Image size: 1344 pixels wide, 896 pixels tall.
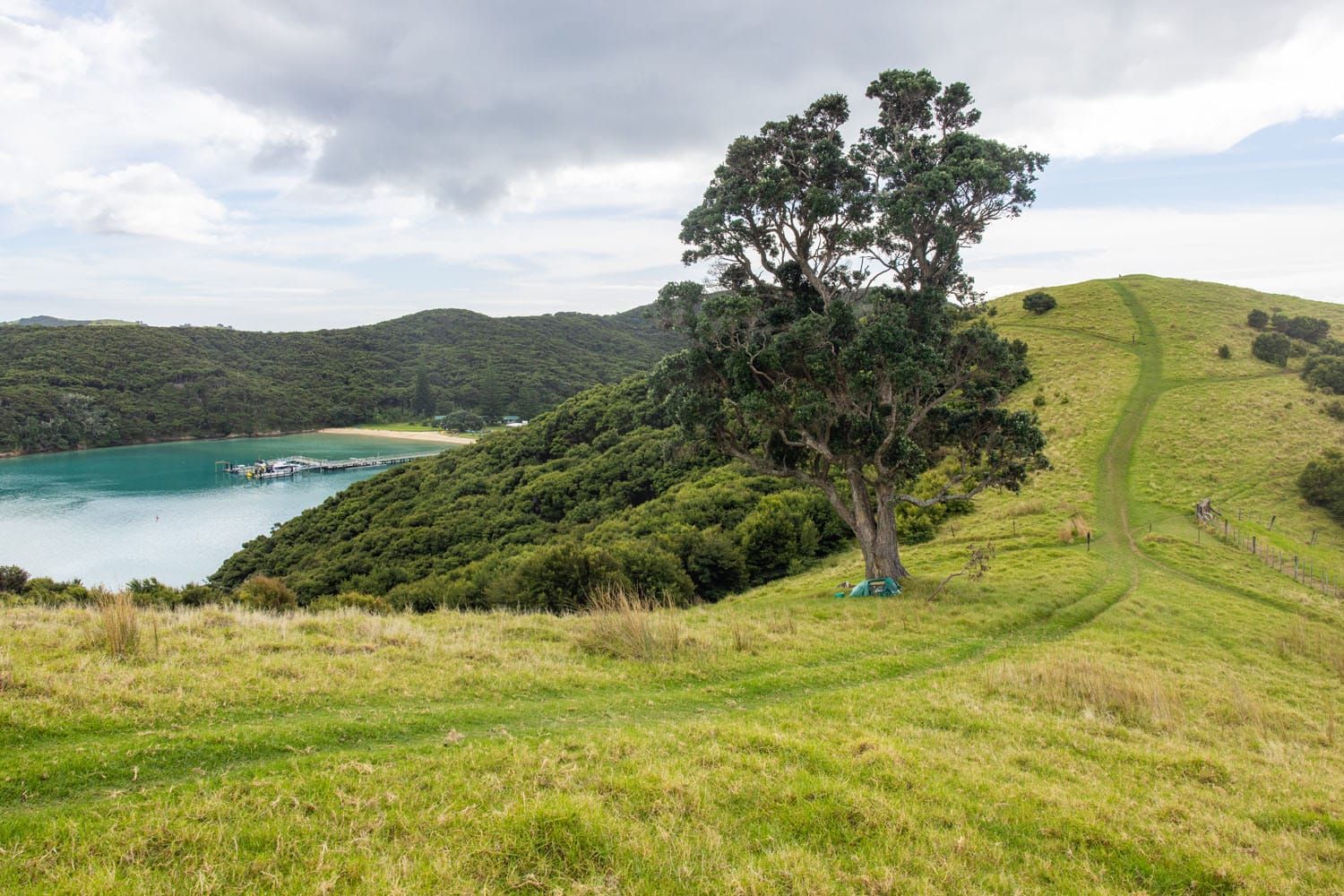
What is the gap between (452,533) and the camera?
137 feet

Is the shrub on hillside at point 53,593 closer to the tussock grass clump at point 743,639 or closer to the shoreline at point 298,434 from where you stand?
the tussock grass clump at point 743,639

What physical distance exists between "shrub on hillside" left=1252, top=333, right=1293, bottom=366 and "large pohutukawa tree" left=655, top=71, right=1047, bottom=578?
4533 centimetres

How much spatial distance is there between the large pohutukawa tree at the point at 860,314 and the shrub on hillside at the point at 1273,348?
1785 inches

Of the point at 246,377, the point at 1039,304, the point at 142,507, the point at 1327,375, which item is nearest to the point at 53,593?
the point at 142,507

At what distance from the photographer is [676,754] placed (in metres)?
6.56

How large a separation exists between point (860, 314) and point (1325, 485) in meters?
26.7

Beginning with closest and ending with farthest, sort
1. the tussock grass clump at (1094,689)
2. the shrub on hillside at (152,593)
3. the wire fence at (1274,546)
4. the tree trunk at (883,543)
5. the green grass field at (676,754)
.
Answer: the green grass field at (676,754) < the tussock grass clump at (1094,689) < the shrub on hillside at (152,593) < the tree trunk at (883,543) < the wire fence at (1274,546)

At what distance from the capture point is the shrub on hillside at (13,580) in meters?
20.3

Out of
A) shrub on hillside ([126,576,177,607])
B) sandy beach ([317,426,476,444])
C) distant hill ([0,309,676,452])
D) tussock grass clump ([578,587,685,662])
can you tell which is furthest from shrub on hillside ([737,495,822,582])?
distant hill ([0,309,676,452])

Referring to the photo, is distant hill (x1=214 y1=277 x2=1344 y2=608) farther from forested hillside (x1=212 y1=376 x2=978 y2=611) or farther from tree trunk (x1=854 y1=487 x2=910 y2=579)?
tree trunk (x1=854 y1=487 x2=910 y2=579)

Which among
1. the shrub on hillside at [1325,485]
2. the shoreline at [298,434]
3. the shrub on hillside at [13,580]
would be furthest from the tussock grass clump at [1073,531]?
the shoreline at [298,434]

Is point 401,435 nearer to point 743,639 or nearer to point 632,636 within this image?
point 632,636

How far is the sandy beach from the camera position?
128 m

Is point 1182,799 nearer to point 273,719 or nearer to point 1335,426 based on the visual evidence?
point 273,719
